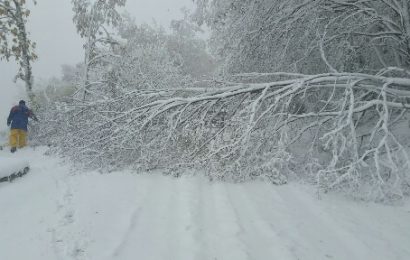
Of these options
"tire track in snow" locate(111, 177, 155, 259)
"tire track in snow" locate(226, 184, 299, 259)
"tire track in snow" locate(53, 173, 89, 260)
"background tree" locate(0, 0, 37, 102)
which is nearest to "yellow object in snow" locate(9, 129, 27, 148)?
"background tree" locate(0, 0, 37, 102)

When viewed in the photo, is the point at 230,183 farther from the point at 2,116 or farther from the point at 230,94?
the point at 2,116

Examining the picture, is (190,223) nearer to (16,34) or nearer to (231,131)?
(231,131)

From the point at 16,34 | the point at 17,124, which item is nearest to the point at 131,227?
the point at 17,124

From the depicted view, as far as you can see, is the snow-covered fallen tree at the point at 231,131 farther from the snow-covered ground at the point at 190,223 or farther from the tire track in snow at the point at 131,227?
the tire track in snow at the point at 131,227

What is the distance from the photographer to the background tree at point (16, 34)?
48.2 ft

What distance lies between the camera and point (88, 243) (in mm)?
4730

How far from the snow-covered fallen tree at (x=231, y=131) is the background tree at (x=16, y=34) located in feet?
24.9

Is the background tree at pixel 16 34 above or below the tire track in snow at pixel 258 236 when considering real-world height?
above

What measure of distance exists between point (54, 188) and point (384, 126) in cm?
513

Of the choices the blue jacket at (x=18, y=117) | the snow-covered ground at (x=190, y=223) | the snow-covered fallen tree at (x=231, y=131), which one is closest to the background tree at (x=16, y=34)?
the blue jacket at (x=18, y=117)

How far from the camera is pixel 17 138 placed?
12.6m

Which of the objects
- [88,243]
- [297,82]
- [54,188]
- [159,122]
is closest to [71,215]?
[88,243]

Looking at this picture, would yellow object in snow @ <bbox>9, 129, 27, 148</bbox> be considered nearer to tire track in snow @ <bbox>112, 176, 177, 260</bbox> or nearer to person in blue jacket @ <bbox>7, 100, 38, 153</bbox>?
person in blue jacket @ <bbox>7, 100, 38, 153</bbox>

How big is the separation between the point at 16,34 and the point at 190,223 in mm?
12052
